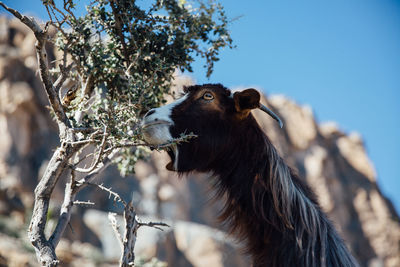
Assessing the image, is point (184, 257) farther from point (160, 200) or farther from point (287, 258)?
point (287, 258)

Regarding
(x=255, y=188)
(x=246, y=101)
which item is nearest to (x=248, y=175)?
(x=255, y=188)

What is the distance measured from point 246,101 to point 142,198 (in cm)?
1771

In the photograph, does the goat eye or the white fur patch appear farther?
the goat eye

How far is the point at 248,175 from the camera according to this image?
364cm

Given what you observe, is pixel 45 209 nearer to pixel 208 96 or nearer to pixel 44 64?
pixel 44 64

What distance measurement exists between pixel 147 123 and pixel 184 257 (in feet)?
52.6

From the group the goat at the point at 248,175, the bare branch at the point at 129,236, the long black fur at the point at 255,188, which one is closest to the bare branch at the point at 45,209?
the bare branch at the point at 129,236

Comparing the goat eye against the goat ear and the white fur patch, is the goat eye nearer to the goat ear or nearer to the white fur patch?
the goat ear

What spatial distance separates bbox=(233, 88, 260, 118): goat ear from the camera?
144 inches

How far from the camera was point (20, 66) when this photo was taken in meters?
18.8

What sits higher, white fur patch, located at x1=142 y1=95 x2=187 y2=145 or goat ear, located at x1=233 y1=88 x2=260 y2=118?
goat ear, located at x1=233 y1=88 x2=260 y2=118

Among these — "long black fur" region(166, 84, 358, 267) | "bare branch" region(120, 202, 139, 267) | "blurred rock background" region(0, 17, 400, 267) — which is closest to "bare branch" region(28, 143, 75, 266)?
"bare branch" region(120, 202, 139, 267)

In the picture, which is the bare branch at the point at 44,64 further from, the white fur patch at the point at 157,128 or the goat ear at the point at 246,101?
the goat ear at the point at 246,101

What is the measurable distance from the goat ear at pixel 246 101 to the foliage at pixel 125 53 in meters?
0.72
